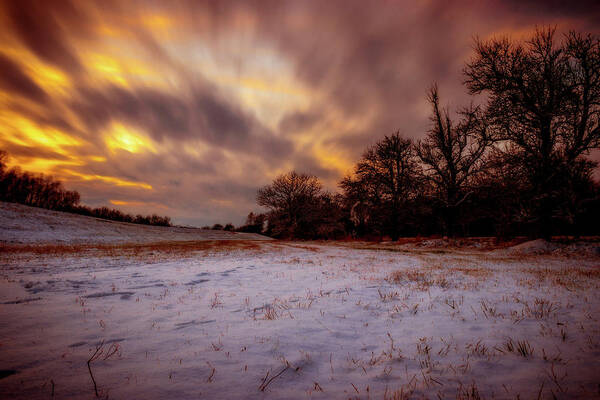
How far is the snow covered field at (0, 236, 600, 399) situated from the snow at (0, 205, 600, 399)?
0.05ft

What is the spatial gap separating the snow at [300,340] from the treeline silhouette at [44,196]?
5389cm

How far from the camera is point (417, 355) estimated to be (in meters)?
2.51

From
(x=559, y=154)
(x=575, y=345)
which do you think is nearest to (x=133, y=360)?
(x=575, y=345)

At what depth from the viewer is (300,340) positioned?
2.90 m

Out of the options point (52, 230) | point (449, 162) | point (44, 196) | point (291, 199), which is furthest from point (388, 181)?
point (44, 196)

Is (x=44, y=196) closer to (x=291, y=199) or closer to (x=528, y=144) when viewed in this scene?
(x=291, y=199)

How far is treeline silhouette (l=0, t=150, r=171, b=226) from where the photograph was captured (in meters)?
43.9

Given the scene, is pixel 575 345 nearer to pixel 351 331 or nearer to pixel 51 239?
pixel 351 331

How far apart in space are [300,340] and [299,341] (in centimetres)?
3

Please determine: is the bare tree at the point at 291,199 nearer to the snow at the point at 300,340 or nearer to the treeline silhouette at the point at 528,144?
the treeline silhouette at the point at 528,144

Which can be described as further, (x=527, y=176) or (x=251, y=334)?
(x=527, y=176)

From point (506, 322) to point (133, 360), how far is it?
4.97 m

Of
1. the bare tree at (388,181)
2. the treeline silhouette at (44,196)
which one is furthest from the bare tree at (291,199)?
the treeline silhouette at (44,196)

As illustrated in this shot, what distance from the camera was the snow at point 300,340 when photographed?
6.37 ft
